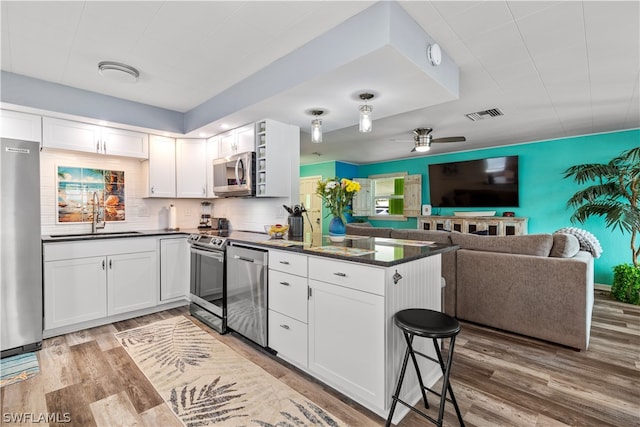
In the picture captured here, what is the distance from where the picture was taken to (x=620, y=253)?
177 inches

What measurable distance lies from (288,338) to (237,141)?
7.63 feet

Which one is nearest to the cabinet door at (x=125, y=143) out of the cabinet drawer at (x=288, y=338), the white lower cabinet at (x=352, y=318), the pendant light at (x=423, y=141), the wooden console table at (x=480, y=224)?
the white lower cabinet at (x=352, y=318)

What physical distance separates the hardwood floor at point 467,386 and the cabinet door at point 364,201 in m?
4.96

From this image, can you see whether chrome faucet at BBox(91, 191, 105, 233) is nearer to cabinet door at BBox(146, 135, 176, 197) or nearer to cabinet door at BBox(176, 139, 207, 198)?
cabinet door at BBox(146, 135, 176, 197)

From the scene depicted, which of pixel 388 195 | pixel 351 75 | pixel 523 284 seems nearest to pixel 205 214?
pixel 351 75

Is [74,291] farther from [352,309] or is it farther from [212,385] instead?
[352,309]

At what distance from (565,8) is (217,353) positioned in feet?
11.2

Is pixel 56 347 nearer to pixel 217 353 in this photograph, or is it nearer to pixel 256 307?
pixel 217 353

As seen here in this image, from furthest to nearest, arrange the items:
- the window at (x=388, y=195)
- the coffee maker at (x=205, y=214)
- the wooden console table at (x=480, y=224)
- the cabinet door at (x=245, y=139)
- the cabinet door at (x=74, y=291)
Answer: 1. the window at (x=388, y=195)
2. the wooden console table at (x=480, y=224)
3. the coffee maker at (x=205, y=214)
4. the cabinet door at (x=245, y=139)
5. the cabinet door at (x=74, y=291)

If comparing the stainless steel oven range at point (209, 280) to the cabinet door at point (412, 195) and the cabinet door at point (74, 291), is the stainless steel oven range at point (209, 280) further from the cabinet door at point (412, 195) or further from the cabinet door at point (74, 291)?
the cabinet door at point (412, 195)

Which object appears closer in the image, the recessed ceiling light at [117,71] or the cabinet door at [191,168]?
the recessed ceiling light at [117,71]

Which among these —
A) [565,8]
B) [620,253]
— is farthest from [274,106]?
[620,253]

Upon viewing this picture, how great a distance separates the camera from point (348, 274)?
5.98ft

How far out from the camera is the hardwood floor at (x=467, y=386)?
1.74m
